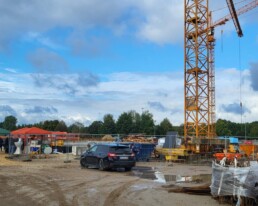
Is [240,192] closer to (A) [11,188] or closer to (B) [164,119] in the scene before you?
(A) [11,188]

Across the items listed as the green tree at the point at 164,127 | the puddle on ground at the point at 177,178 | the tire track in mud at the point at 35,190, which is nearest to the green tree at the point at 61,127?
the green tree at the point at 164,127

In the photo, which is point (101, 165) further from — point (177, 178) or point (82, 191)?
point (82, 191)

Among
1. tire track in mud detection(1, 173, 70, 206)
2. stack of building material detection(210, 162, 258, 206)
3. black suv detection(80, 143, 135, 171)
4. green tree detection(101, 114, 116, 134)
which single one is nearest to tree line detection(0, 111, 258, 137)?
green tree detection(101, 114, 116, 134)

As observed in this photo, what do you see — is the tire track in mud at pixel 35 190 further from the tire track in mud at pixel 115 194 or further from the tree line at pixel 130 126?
the tree line at pixel 130 126

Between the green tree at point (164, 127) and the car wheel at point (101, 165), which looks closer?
the car wheel at point (101, 165)

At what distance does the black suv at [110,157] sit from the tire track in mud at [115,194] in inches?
223

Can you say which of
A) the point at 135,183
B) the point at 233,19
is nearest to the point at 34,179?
the point at 135,183

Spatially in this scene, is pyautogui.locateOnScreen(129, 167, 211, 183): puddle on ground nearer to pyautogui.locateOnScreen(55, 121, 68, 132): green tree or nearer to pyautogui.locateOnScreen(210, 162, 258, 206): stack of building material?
pyautogui.locateOnScreen(210, 162, 258, 206): stack of building material

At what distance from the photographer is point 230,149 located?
33.5 meters

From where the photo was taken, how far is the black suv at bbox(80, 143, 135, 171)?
2256 cm

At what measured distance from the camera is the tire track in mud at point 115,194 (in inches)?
457

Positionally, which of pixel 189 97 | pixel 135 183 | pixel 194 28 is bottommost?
pixel 135 183

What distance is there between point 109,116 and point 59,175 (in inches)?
4880

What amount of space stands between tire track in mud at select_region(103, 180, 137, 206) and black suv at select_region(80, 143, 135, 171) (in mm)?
5667
